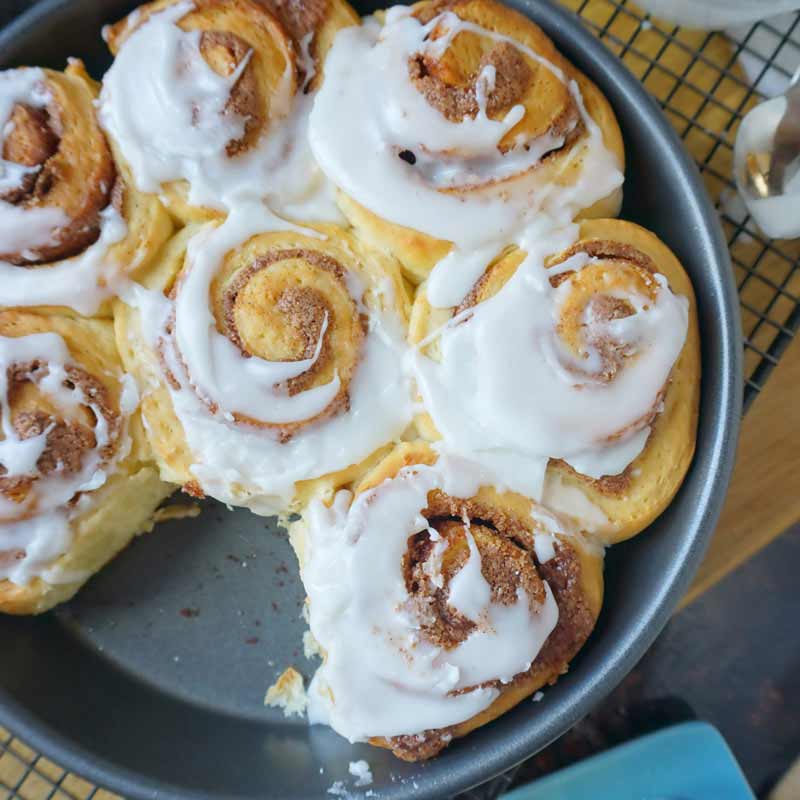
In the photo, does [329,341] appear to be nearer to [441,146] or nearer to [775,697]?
[441,146]

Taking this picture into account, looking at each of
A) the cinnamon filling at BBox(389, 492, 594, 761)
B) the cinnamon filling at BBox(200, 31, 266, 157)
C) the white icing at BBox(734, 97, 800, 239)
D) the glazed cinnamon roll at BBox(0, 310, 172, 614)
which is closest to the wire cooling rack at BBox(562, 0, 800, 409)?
the white icing at BBox(734, 97, 800, 239)

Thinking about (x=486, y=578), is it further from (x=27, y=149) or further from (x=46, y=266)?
(x=27, y=149)

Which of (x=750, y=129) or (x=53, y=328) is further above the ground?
(x=750, y=129)

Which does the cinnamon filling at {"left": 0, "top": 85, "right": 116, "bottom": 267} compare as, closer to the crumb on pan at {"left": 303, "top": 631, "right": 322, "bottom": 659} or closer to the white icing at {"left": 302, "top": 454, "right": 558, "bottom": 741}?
the white icing at {"left": 302, "top": 454, "right": 558, "bottom": 741}

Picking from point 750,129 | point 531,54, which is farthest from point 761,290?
point 531,54

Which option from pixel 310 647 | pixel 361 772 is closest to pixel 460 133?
pixel 310 647

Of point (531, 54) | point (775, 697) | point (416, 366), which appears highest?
point (531, 54)

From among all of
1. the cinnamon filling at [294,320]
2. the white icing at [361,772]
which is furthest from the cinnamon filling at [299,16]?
the white icing at [361,772]
